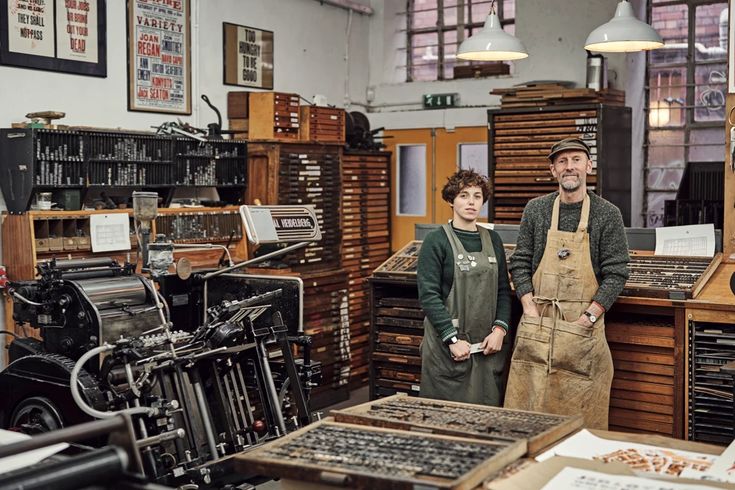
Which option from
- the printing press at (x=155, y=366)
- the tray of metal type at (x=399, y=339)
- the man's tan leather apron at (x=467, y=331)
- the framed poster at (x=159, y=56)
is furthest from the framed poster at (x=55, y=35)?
the man's tan leather apron at (x=467, y=331)

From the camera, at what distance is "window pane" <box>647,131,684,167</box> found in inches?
309

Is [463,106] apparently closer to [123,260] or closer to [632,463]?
[123,260]

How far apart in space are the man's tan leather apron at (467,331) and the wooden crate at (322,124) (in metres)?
3.05

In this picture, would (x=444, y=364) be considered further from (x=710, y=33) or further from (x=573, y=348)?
(x=710, y=33)

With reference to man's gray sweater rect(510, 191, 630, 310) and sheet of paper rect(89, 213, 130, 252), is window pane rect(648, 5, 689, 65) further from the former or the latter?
sheet of paper rect(89, 213, 130, 252)

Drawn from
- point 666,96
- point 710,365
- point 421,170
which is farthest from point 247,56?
point 710,365

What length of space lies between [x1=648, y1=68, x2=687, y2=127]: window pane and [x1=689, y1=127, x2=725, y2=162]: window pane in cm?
18

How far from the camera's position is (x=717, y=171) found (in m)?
7.16

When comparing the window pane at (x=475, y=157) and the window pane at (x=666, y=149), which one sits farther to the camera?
the window pane at (x=475, y=157)

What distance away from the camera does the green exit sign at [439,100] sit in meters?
8.16

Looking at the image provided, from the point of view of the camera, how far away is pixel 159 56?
6.40 meters

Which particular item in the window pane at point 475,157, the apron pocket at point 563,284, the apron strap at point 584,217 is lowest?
the apron pocket at point 563,284

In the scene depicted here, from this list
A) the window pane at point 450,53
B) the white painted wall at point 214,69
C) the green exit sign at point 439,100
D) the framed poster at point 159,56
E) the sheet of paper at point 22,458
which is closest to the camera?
the sheet of paper at point 22,458

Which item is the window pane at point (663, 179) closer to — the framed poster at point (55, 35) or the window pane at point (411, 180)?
the window pane at point (411, 180)
